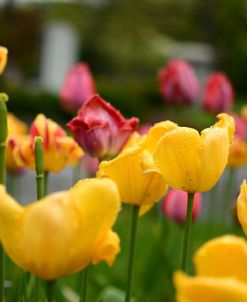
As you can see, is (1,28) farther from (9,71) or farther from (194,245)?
(194,245)

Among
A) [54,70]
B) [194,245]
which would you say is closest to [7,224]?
[194,245]

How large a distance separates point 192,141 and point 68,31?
634 inches

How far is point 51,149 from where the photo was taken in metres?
1.30

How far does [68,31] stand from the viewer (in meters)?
16.7

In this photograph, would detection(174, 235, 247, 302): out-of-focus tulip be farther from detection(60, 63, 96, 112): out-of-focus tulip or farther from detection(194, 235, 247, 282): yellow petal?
detection(60, 63, 96, 112): out-of-focus tulip

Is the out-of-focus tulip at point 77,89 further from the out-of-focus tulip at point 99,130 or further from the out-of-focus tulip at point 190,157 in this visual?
the out-of-focus tulip at point 190,157

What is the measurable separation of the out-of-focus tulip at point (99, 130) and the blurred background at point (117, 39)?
14983 millimetres

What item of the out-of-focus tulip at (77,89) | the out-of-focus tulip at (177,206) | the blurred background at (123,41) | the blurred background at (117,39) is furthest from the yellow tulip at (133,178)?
the blurred background at (117,39)

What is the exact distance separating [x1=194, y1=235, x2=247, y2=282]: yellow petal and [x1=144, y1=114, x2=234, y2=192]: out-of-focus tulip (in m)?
0.27

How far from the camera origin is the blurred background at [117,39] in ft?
55.2

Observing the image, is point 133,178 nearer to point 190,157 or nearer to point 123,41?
point 190,157

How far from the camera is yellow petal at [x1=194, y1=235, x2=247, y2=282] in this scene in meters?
0.59

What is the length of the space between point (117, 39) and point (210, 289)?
19.1m

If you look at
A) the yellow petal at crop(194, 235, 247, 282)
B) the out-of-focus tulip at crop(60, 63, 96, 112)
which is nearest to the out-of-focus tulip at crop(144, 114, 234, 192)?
the yellow petal at crop(194, 235, 247, 282)
